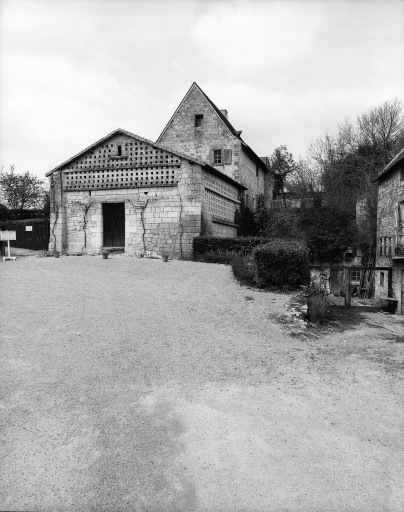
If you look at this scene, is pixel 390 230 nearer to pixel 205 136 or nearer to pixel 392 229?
pixel 392 229

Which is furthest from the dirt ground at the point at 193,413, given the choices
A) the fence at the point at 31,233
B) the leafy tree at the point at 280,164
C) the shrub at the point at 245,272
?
the leafy tree at the point at 280,164

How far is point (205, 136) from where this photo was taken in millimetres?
27203

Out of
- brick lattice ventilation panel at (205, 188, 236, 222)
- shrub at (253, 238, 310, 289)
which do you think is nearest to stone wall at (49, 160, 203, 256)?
brick lattice ventilation panel at (205, 188, 236, 222)

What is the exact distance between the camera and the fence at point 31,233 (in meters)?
23.2

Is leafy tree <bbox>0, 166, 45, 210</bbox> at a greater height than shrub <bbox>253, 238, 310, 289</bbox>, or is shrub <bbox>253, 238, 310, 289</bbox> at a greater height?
leafy tree <bbox>0, 166, 45, 210</bbox>

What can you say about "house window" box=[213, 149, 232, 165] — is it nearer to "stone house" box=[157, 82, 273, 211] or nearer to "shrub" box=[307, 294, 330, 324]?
"stone house" box=[157, 82, 273, 211]

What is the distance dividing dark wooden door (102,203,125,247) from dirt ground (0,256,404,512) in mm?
11288

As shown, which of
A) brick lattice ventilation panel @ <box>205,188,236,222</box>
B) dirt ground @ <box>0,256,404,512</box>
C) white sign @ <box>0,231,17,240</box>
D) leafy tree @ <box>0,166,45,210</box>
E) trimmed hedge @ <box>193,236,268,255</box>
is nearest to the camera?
dirt ground @ <box>0,256,404,512</box>

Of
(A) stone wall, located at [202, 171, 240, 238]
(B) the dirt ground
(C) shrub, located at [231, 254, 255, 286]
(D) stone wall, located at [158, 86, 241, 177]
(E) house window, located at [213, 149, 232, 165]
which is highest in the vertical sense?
(D) stone wall, located at [158, 86, 241, 177]

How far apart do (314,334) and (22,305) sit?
261 inches

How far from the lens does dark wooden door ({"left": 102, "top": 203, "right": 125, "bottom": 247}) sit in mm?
20109

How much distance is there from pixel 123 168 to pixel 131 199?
65.1 inches

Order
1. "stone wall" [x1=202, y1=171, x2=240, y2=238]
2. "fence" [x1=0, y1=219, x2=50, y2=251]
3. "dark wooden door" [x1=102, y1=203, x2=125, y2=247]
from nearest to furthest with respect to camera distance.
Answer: "stone wall" [x1=202, y1=171, x2=240, y2=238]
"dark wooden door" [x1=102, y1=203, x2=125, y2=247]
"fence" [x1=0, y1=219, x2=50, y2=251]

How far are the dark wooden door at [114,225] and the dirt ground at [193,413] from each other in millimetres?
11288
